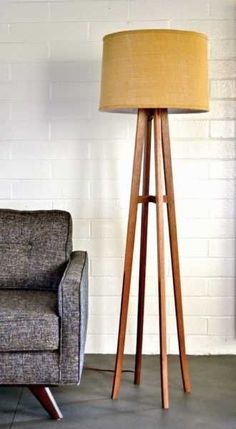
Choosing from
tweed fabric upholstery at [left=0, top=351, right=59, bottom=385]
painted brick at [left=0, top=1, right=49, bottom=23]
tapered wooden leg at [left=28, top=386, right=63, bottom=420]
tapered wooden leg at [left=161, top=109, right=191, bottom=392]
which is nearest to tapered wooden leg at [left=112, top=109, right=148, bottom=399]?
tapered wooden leg at [left=161, top=109, right=191, bottom=392]

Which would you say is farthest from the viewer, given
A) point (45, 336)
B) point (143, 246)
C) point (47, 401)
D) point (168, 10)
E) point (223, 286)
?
point (223, 286)

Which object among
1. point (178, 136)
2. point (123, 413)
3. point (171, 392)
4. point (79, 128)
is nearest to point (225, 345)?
point (171, 392)

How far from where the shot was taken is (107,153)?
11.2ft

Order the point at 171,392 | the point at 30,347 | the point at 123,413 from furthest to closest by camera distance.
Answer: the point at 171,392 → the point at 123,413 → the point at 30,347

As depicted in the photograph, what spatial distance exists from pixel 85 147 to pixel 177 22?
858mm

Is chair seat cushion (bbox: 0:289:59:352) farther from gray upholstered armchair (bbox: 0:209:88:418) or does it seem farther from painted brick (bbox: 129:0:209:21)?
painted brick (bbox: 129:0:209:21)

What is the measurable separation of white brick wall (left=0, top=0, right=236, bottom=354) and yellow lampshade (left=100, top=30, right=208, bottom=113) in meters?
0.76

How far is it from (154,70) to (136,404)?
4.93 feet

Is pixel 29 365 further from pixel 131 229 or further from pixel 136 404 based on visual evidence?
pixel 131 229

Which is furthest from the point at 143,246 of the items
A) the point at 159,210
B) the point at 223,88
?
the point at 223,88

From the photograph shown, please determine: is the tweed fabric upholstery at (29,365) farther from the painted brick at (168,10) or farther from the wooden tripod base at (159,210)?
the painted brick at (168,10)

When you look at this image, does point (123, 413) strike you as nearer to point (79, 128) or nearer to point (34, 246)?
point (34, 246)

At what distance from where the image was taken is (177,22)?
3.31 m

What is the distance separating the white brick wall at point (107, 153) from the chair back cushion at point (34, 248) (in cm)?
33
